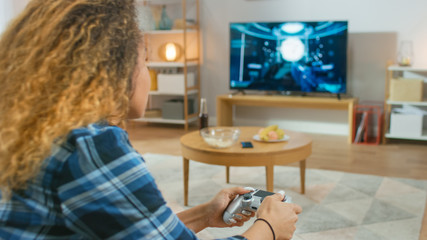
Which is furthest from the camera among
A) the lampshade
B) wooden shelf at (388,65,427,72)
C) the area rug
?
the lampshade

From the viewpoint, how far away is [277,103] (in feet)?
16.3

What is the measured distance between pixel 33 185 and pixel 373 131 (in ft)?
14.7

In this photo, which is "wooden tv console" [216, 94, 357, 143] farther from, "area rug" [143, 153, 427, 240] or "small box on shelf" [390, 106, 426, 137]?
"area rug" [143, 153, 427, 240]

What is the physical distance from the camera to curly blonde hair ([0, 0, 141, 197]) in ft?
2.36

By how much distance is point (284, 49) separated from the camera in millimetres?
4828

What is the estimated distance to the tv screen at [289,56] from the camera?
462cm

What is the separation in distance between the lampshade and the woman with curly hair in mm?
4577

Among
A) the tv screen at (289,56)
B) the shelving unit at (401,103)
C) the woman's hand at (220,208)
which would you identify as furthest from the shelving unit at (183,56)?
the woman's hand at (220,208)

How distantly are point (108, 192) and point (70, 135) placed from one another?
10 cm

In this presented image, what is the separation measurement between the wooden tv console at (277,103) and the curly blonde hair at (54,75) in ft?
13.1

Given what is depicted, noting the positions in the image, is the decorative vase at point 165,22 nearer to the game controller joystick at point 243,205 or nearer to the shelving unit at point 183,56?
the shelving unit at point 183,56

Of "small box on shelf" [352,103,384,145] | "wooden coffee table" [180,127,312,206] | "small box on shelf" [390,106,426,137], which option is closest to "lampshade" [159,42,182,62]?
"small box on shelf" [352,103,384,145]

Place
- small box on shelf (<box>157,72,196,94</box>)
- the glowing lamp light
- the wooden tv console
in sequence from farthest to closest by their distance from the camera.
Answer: small box on shelf (<box>157,72,196,94</box>), the glowing lamp light, the wooden tv console

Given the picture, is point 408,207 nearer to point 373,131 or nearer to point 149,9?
point 373,131
